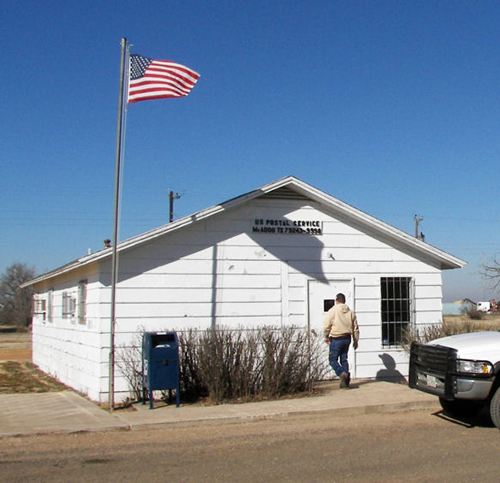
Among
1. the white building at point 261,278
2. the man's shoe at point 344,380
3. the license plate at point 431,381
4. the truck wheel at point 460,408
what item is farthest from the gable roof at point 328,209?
the license plate at point 431,381

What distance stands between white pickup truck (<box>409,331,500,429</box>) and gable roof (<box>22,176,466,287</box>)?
5129mm

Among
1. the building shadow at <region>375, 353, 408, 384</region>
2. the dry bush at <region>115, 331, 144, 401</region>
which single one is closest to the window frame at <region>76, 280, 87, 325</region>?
the dry bush at <region>115, 331, 144, 401</region>

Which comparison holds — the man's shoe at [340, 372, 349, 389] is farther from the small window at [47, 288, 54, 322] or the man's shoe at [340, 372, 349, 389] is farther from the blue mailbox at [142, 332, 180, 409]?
the small window at [47, 288, 54, 322]

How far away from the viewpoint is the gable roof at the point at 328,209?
523 inches

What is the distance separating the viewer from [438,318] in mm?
15234

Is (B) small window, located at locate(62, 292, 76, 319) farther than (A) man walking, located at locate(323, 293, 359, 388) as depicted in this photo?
Yes

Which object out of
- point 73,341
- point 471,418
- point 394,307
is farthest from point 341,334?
point 73,341

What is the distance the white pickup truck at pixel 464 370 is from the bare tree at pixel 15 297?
57.1m

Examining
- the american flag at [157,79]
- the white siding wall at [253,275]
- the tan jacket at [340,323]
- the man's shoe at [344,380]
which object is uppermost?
the american flag at [157,79]

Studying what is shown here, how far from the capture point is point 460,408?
1059 cm

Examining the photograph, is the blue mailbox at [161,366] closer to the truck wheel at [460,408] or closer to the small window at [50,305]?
the truck wheel at [460,408]

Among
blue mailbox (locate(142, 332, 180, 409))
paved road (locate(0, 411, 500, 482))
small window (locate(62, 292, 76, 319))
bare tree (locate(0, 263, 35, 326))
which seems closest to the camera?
paved road (locate(0, 411, 500, 482))

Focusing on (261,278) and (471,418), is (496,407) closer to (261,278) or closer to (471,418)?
(471,418)

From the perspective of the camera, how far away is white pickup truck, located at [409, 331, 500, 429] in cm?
888
